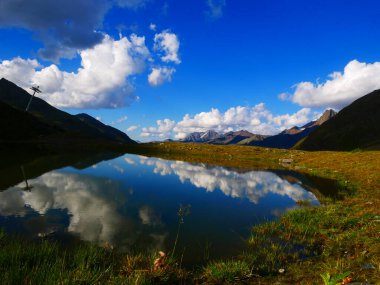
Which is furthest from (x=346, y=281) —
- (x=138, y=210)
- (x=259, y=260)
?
(x=138, y=210)

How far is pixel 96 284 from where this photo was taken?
834cm

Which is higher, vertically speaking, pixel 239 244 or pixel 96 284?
pixel 96 284

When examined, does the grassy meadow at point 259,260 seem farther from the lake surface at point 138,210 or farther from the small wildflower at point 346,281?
the lake surface at point 138,210

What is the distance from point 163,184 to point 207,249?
20.6 metres

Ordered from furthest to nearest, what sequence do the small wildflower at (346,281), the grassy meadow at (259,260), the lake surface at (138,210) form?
the lake surface at (138,210), the small wildflower at (346,281), the grassy meadow at (259,260)

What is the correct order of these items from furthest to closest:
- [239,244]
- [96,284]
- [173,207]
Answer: [173,207] < [239,244] < [96,284]

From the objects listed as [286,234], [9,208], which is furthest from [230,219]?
[9,208]

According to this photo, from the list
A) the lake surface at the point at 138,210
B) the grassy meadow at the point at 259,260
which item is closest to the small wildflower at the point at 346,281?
the grassy meadow at the point at 259,260

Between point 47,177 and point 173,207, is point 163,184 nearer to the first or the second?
point 173,207

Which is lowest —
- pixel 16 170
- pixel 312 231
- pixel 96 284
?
pixel 312 231

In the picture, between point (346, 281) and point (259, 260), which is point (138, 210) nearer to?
point (259, 260)

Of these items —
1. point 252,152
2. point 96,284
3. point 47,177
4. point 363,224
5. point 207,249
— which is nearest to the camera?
point 96,284

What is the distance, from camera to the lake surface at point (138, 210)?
14.9 m

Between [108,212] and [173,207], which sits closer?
[108,212]
